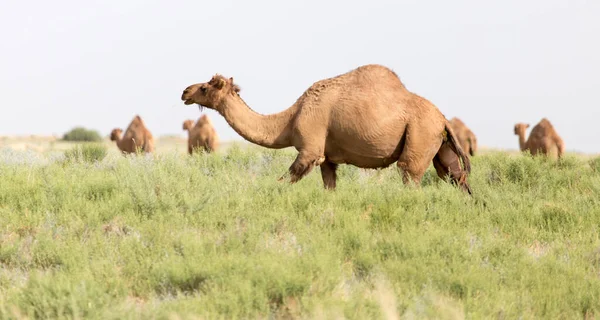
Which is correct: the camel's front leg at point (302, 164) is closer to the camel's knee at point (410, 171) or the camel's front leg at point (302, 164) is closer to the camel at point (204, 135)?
the camel's knee at point (410, 171)

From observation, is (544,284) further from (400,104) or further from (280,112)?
(280,112)

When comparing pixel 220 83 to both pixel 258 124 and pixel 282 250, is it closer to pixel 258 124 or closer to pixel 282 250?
pixel 258 124

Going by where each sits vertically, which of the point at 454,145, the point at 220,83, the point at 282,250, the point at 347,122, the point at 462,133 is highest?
the point at 220,83

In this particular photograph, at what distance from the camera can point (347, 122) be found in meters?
10.5

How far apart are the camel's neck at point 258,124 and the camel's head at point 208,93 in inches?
4.4

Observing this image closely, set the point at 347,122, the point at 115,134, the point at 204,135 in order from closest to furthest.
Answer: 1. the point at 347,122
2. the point at 204,135
3. the point at 115,134

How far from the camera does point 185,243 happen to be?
7.55m

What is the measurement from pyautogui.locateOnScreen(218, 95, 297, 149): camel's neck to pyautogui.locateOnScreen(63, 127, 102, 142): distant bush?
4595 centimetres

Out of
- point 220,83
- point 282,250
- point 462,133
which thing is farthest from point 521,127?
point 282,250

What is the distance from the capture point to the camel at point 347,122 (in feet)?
34.5

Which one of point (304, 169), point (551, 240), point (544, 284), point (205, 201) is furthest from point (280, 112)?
point (544, 284)

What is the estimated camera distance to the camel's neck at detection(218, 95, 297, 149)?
10961 millimetres

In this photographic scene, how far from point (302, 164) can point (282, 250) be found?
111 inches

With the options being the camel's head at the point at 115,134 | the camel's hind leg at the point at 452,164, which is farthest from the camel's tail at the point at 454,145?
the camel's head at the point at 115,134
